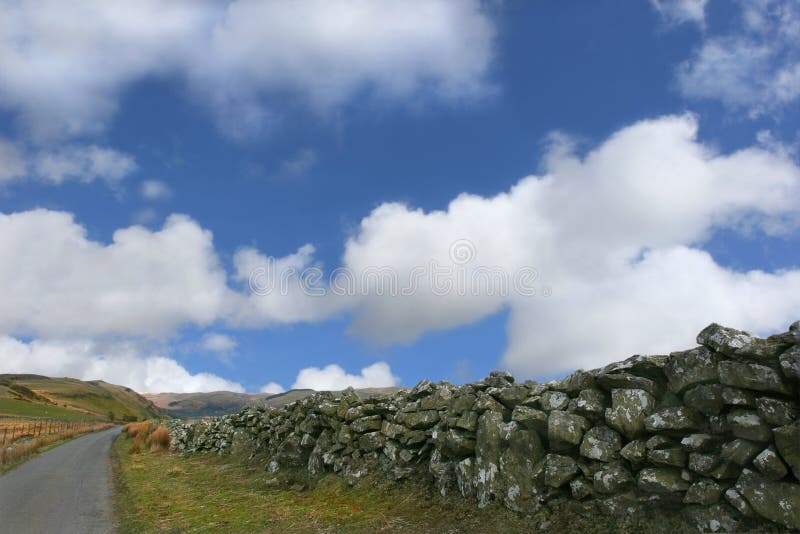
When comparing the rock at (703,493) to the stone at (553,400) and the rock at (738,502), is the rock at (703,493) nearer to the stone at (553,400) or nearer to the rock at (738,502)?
the rock at (738,502)

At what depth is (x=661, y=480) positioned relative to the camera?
6.38m

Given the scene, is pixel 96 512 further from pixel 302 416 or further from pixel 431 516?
pixel 431 516

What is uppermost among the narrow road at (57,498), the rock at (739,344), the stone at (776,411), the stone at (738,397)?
the rock at (739,344)

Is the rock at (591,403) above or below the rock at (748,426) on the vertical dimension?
above

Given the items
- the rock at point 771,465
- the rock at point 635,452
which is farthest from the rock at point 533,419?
the rock at point 771,465

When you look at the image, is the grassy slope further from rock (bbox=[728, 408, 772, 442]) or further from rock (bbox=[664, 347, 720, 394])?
rock (bbox=[664, 347, 720, 394])

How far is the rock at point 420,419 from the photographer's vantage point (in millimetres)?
10531

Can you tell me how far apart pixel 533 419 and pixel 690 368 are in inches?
103

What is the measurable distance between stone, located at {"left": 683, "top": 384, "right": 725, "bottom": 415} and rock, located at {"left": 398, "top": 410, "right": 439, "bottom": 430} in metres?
5.24

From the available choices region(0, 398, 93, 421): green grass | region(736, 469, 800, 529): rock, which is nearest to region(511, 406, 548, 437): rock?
region(736, 469, 800, 529): rock

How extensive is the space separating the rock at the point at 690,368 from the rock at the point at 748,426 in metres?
0.52

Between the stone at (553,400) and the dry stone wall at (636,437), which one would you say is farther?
the stone at (553,400)

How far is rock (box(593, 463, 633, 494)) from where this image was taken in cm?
676

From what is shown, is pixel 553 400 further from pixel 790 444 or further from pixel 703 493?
pixel 790 444
